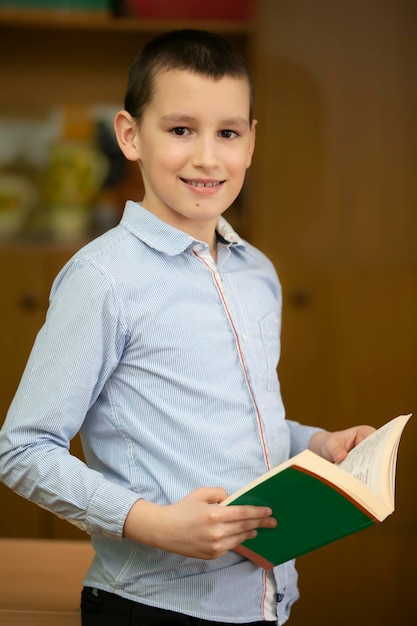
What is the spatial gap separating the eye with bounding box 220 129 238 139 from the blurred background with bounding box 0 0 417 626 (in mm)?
1321

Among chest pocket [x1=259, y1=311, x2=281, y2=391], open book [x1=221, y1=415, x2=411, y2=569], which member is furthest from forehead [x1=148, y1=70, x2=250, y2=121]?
open book [x1=221, y1=415, x2=411, y2=569]

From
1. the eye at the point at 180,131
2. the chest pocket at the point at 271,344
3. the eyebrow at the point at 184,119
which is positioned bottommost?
the chest pocket at the point at 271,344

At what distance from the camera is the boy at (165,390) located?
98cm

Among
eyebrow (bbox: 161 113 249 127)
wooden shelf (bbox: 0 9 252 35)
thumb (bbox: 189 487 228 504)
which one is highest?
wooden shelf (bbox: 0 9 252 35)

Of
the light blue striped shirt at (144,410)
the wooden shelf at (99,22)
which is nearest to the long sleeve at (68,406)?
the light blue striped shirt at (144,410)

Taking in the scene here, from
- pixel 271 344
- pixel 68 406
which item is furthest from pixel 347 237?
pixel 68 406

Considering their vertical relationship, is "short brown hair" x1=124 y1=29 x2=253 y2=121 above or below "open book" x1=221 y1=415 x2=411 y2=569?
above

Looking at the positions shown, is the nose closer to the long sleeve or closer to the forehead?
the forehead

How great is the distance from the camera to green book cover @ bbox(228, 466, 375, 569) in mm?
893

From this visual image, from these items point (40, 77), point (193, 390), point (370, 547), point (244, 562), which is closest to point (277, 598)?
point (244, 562)

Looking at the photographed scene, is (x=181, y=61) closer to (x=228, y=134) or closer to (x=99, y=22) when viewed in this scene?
(x=228, y=134)

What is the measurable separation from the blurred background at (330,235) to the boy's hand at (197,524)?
1.52 metres

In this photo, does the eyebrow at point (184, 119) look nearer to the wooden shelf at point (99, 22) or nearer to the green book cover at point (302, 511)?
the green book cover at point (302, 511)

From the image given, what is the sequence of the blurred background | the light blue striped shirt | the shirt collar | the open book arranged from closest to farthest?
the open book < the light blue striped shirt < the shirt collar < the blurred background
